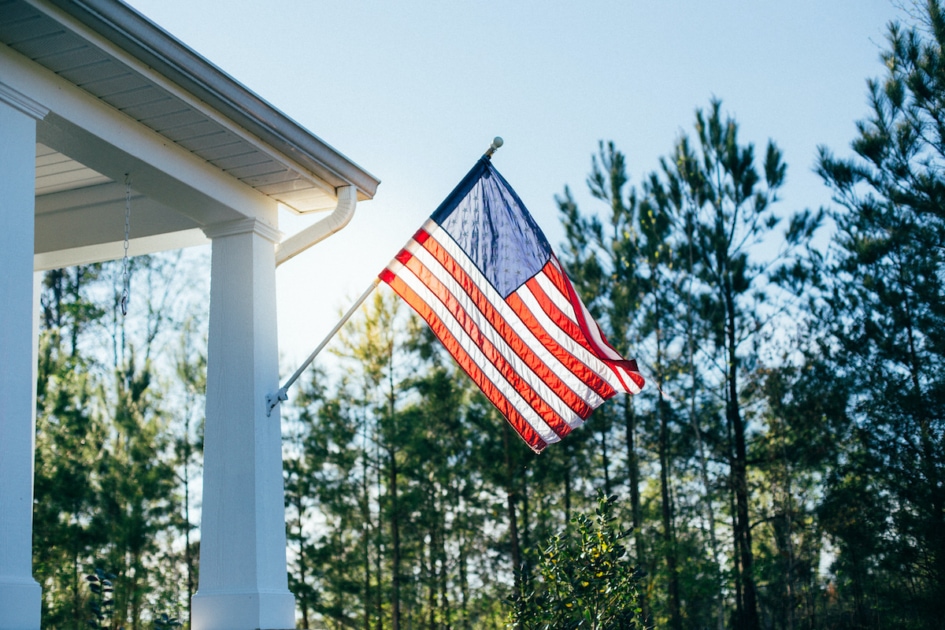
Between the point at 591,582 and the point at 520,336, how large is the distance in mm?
2223

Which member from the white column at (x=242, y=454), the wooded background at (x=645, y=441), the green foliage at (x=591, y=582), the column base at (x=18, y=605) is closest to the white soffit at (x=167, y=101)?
the white column at (x=242, y=454)

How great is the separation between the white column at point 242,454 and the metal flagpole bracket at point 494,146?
58.2 inches

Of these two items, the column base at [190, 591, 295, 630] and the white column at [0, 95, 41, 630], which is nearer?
the white column at [0, 95, 41, 630]

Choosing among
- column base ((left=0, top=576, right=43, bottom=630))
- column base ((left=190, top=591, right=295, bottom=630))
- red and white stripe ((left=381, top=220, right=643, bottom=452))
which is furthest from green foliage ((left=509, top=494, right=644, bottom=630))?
column base ((left=0, top=576, right=43, bottom=630))

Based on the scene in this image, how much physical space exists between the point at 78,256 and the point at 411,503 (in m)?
13.8

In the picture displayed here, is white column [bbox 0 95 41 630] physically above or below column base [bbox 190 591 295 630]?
above

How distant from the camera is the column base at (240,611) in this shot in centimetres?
508

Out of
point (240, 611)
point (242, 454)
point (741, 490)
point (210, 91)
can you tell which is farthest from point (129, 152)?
point (741, 490)

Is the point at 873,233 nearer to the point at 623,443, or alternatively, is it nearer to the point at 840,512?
the point at 840,512

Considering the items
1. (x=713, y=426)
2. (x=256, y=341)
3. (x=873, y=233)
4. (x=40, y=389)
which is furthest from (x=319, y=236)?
(x=713, y=426)

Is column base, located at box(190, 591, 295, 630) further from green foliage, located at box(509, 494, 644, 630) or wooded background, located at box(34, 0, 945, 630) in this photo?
wooded background, located at box(34, 0, 945, 630)

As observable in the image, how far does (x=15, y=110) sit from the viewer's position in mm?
4328

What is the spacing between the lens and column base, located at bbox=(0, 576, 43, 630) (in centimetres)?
383

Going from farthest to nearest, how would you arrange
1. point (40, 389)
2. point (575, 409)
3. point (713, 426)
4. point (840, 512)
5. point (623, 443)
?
point (623, 443) → point (713, 426) → point (840, 512) → point (40, 389) → point (575, 409)
